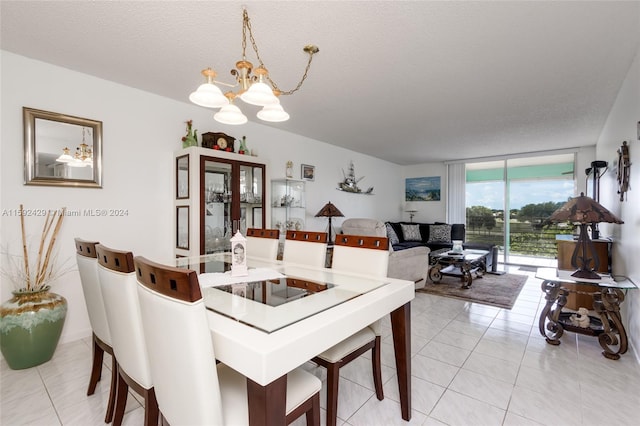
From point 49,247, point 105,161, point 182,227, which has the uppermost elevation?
point 105,161

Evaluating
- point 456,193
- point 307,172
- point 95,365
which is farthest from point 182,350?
point 456,193

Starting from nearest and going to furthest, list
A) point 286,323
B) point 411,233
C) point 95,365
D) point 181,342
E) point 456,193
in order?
point 181,342
point 286,323
point 95,365
point 411,233
point 456,193

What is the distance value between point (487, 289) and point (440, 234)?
233 cm

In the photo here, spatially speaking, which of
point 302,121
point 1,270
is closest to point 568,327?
point 302,121

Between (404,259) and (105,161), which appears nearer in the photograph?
(105,161)

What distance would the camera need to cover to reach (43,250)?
245cm

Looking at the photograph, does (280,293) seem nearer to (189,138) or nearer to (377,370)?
(377,370)

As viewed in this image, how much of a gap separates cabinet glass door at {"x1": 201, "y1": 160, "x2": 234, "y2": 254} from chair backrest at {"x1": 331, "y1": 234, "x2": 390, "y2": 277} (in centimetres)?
168

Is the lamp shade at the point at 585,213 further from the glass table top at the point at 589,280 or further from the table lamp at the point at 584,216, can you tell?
the glass table top at the point at 589,280

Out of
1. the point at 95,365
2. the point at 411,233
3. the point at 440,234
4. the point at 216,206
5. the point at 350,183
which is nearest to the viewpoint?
the point at 95,365

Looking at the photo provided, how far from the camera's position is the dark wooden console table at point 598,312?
2.31 metres

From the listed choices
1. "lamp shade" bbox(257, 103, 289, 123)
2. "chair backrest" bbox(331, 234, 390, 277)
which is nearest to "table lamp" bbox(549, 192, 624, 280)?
"chair backrest" bbox(331, 234, 390, 277)

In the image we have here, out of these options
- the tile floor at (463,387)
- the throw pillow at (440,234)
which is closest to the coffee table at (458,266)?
the throw pillow at (440,234)

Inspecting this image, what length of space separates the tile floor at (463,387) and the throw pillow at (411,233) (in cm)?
395
